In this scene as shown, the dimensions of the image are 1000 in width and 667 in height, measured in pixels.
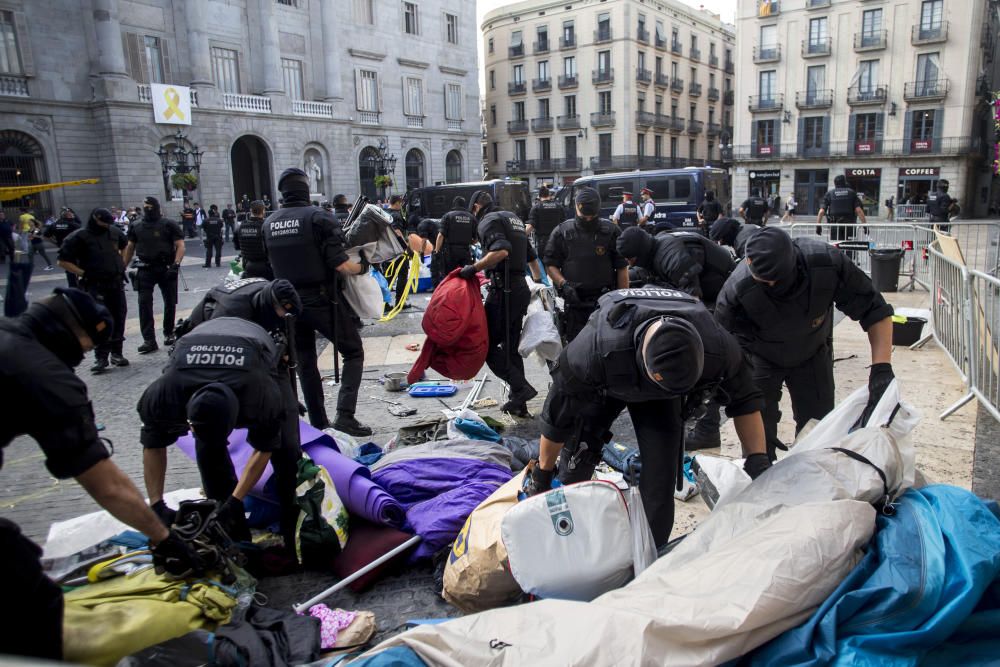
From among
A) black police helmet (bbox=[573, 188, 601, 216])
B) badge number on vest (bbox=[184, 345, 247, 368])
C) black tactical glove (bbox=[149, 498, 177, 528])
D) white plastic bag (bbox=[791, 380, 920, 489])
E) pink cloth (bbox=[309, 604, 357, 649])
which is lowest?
pink cloth (bbox=[309, 604, 357, 649])

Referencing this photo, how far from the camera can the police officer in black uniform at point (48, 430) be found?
191 cm

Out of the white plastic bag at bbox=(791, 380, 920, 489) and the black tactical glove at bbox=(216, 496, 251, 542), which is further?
the black tactical glove at bbox=(216, 496, 251, 542)

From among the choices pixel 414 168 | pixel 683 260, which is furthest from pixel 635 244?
pixel 414 168

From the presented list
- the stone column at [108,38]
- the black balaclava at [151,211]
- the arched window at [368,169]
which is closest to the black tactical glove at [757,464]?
the black balaclava at [151,211]

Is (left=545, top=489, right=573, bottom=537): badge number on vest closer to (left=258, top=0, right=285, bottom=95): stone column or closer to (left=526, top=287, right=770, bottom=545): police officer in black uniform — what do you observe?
(left=526, top=287, right=770, bottom=545): police officer in black uniform

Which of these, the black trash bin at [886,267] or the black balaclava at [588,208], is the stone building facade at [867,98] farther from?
the black balaclava at [588,208]

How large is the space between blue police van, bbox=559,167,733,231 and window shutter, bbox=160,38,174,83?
17964 millimetres

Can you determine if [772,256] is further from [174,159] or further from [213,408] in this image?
[174,159]

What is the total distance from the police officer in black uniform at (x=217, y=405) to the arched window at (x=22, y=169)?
82.6ft

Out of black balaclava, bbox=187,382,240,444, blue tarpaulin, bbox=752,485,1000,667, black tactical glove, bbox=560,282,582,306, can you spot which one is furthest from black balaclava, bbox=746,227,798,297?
black balaclava, bbox=187,382,240,444

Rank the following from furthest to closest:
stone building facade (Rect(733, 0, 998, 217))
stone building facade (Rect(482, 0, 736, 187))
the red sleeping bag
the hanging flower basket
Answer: stone building facade (Rect(482, 0, 736, 187)) < stone building facade (Rect(733, 0, 998, 217)) < the hanging flower basket < the red sleeping bag

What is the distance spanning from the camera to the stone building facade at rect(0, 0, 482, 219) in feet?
79.0

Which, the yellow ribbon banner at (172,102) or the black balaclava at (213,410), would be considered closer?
the black balaclava at (213,410)

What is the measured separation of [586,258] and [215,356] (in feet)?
10.3
